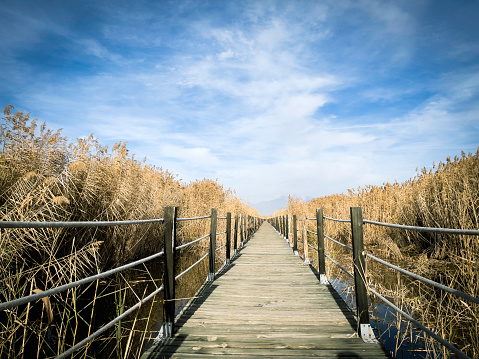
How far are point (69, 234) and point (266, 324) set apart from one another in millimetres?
3068

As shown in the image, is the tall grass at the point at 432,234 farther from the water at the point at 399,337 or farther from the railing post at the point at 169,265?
the railing post at the point at 169,265

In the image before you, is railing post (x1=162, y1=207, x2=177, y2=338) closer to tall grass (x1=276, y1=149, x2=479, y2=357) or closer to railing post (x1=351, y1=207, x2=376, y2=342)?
railing post (x1=351, y1=207, x2=376, y2=342)

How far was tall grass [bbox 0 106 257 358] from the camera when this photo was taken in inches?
116

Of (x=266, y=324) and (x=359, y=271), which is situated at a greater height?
(x=359, y=271)

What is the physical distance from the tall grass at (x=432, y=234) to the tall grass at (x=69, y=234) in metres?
3.84

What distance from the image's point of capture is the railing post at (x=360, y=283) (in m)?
2.65

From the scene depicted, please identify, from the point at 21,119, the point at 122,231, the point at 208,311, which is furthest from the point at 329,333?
the point at 21,119

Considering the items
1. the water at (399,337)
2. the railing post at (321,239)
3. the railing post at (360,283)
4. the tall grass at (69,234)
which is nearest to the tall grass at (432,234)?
the water at (399,337)

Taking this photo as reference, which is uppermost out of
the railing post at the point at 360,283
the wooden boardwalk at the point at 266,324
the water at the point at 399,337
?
the railing post at the point at 360,283

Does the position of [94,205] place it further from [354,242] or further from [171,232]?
[354,242]

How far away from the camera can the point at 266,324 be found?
9.78 ft

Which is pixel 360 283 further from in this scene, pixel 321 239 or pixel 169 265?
pixel 169 265

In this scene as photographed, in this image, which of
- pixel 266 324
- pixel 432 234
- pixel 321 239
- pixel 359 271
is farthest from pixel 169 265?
pixel 432 234

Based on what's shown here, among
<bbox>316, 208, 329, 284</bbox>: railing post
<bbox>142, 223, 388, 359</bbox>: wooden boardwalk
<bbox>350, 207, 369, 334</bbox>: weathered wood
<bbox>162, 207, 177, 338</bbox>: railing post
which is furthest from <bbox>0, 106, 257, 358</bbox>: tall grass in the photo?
<bbox>316, 208, 329, 284</bbox>: railing post
